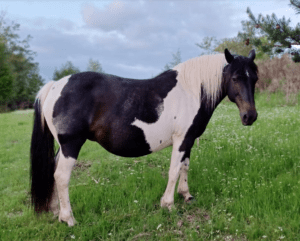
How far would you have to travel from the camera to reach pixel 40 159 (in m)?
3.71

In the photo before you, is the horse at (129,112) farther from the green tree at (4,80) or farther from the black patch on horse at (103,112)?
the green tree at (4,80)

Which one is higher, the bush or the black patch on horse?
the bush

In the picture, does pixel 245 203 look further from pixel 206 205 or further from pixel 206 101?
pixel 206 101

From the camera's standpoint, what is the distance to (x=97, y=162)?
6.50 meters

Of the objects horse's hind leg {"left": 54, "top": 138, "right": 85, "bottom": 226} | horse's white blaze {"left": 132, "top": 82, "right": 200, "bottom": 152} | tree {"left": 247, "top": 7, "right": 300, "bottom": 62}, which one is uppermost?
tree {"left": 247, "top": 7, "right": 300, "bottom": 62}

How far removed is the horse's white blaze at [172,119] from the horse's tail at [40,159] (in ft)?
4.96

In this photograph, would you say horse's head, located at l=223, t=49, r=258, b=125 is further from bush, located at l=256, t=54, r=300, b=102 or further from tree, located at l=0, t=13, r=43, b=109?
tree, located at l=0, t=13, r=43, b=109

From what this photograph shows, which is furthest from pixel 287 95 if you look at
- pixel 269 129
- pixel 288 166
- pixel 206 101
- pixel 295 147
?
pixel 206 101

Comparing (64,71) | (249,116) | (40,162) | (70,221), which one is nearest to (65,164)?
(40,162)

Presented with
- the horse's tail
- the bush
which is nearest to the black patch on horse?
the horse's tail

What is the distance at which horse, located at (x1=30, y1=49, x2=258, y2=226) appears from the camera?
3.48 m

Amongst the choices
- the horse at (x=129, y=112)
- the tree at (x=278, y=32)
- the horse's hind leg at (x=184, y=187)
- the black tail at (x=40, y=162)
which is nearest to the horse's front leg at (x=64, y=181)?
the horse at (x=129, y=112)

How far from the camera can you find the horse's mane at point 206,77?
368cm

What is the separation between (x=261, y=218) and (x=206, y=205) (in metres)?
0.87
